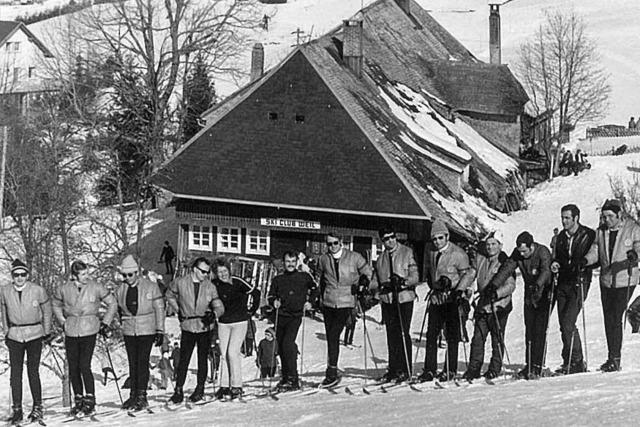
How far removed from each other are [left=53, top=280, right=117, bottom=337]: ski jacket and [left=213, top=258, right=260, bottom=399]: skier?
1321 mm

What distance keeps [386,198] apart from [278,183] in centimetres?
317

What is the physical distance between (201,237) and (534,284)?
70.8 ft

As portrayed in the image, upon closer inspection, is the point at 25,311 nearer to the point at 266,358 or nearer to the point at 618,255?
the point at 266,358

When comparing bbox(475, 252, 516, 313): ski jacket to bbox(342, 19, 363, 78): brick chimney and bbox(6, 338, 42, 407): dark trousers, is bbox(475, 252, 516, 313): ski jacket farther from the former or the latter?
bbox(342, 19, 363, 78): brick chimney

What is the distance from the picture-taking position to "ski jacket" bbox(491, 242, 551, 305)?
15727 mm

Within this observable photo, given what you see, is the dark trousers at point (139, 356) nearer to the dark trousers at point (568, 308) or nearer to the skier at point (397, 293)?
the skier at point (397, 293)

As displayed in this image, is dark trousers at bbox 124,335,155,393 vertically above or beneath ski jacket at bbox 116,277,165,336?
beneath

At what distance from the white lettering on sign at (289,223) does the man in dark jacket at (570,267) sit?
19.3m

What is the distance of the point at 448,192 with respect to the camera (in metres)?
38.9

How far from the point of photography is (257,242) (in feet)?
119

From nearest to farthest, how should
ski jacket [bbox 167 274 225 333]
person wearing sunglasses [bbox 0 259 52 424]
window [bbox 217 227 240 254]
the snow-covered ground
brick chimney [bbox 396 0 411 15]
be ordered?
the snow-covered ground, person wearing sunglasses [bbox 0 259 52 424], ski jacket [bbox 167 274 225 333], window [bbox 217 227 240 254], brick chimney [bbox 396 0 411 15]

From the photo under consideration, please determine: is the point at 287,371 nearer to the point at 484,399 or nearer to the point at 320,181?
the point at 484,399

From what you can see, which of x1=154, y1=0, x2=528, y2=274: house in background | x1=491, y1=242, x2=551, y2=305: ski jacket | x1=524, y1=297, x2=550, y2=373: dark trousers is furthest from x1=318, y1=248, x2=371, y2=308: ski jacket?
x1=154, y1=0, x2=528, y2=274: house in background

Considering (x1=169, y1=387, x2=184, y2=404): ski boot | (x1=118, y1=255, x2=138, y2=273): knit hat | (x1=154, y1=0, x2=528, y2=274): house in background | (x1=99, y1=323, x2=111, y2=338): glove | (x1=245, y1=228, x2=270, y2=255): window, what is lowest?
(x1=169, y1=387, x2=184, y2=404): ski boot
